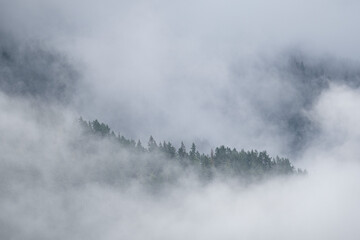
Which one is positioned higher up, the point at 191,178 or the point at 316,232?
the point at 191,178

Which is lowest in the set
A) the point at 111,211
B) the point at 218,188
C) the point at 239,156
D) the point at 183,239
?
the point at 183,239

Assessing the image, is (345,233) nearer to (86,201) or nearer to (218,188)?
(218,188)

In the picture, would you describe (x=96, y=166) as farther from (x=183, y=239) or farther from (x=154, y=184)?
(x=183, y=239)

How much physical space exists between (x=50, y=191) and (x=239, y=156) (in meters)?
70.0

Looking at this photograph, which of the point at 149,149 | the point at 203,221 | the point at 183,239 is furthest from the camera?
the point at 149,149

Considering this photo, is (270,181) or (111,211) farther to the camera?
(270,181)

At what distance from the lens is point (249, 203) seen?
18875 centimetres

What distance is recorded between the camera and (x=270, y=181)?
19625 centimetres

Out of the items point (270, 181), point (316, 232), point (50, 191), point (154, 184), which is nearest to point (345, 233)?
point (316, 232)

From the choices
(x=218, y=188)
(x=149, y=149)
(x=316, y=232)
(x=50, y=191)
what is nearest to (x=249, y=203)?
(x=218, y=188)

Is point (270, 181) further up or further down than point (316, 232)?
further up

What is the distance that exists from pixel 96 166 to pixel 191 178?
34.1 metres

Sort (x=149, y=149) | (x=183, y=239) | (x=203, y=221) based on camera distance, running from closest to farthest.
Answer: (x=183, y=239)
(x=203, y=221)
(x=149, y=149)

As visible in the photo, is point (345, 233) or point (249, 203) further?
point (249, 203)
